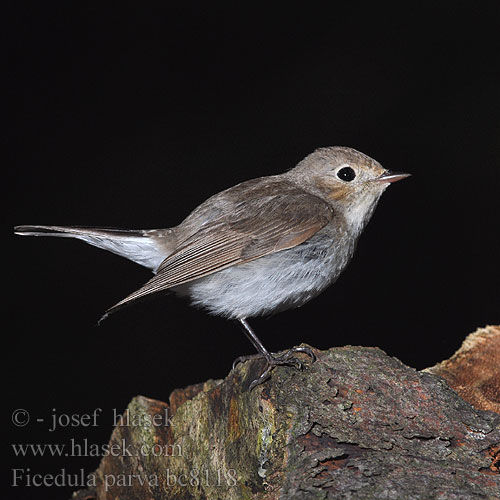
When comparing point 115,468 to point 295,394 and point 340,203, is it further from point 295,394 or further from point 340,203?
point 340,203

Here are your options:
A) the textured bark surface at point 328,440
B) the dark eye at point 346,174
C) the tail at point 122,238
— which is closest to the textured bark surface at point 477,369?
the textured bark surface at point 328,440

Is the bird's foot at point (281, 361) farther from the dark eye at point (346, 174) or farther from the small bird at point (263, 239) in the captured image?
the dark eye at point (346, 174)

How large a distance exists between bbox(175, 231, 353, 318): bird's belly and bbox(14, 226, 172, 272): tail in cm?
37

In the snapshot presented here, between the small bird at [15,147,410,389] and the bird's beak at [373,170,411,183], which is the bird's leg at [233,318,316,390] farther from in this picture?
the bird's beak at [373,170,411,183]

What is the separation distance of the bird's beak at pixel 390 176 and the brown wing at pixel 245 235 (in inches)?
11.4

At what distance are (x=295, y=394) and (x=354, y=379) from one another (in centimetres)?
24

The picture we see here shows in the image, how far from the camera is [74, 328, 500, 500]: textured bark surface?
77.0 inches

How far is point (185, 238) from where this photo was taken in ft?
11.1

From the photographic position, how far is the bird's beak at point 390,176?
3.26 m

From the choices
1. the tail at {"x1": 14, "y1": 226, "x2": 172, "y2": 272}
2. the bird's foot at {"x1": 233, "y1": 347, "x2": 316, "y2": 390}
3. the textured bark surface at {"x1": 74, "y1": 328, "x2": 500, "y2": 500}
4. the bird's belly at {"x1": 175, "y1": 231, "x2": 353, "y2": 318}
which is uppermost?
the tail at {"x1": 14, "y1": 226, "x2": 172, "y2": 272}

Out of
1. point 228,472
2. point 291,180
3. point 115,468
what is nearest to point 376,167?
point 291,180

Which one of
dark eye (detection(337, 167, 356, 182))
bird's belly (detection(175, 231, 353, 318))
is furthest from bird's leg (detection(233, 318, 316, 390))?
dark eye (detection(337, 167, 356, 182))

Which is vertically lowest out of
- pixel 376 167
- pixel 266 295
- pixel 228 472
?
pixel 228 472

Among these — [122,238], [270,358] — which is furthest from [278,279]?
[122,238]
